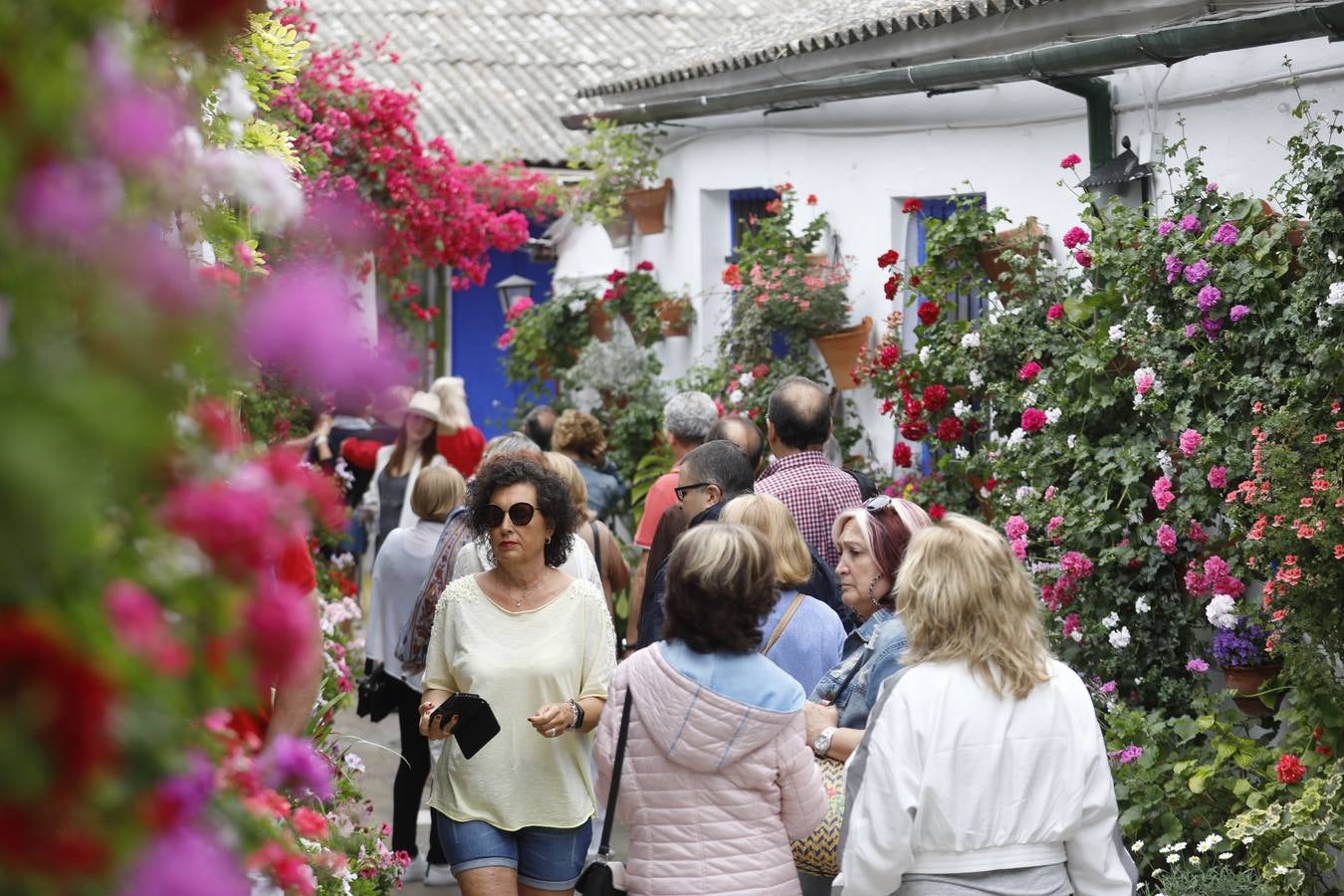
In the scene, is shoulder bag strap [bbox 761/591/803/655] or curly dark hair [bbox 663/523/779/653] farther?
shoulder bag strap [bbox 761/591/803/655]

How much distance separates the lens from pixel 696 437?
733 centimetres

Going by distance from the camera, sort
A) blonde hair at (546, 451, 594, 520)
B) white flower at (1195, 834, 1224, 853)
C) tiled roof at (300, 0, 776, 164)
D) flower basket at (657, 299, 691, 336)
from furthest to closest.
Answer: tiled roof at (300, 0, 776, 164) < flower basket at (657, 299, 691, 336) < blonde hair at (546, 451, 594, 520) < white flower at (1195, 834, 1224, 853)

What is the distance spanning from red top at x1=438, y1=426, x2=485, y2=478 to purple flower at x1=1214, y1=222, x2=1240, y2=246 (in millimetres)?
5109

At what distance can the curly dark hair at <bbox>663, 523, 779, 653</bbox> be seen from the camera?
12.5 ft

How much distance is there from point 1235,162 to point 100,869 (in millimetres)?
5999

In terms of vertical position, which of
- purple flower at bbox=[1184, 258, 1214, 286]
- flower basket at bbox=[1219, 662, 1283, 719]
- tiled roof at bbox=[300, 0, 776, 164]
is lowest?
flower basket at bbox=[1219, 662, 1283, 719]

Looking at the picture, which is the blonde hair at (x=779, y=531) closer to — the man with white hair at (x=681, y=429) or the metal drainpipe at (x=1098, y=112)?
the man with white hair at (x=681, y=429)

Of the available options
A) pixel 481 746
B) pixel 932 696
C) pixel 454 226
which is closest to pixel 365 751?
pixel 454 226

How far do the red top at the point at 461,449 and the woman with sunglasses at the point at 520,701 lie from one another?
500 cm

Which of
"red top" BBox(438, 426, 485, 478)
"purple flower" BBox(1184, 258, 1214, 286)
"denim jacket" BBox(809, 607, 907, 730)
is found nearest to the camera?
"denim jacket" BBox(809, 607, 907, 730)

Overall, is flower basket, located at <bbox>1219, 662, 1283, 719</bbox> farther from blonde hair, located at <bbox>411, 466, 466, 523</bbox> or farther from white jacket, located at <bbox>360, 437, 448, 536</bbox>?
white jacket, located at <bbox>360, 437, 448, 536</bbox>

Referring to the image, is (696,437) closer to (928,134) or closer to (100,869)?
(928,134)

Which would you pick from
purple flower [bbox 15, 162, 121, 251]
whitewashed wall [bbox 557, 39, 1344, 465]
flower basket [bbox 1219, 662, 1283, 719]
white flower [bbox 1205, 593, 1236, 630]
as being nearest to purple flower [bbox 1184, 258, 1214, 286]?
whitewashed wall [bbox 557, 39, 1344, 465]

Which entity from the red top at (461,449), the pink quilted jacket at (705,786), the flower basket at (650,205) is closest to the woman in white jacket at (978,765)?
the pink quilted jacket at (705,786)
